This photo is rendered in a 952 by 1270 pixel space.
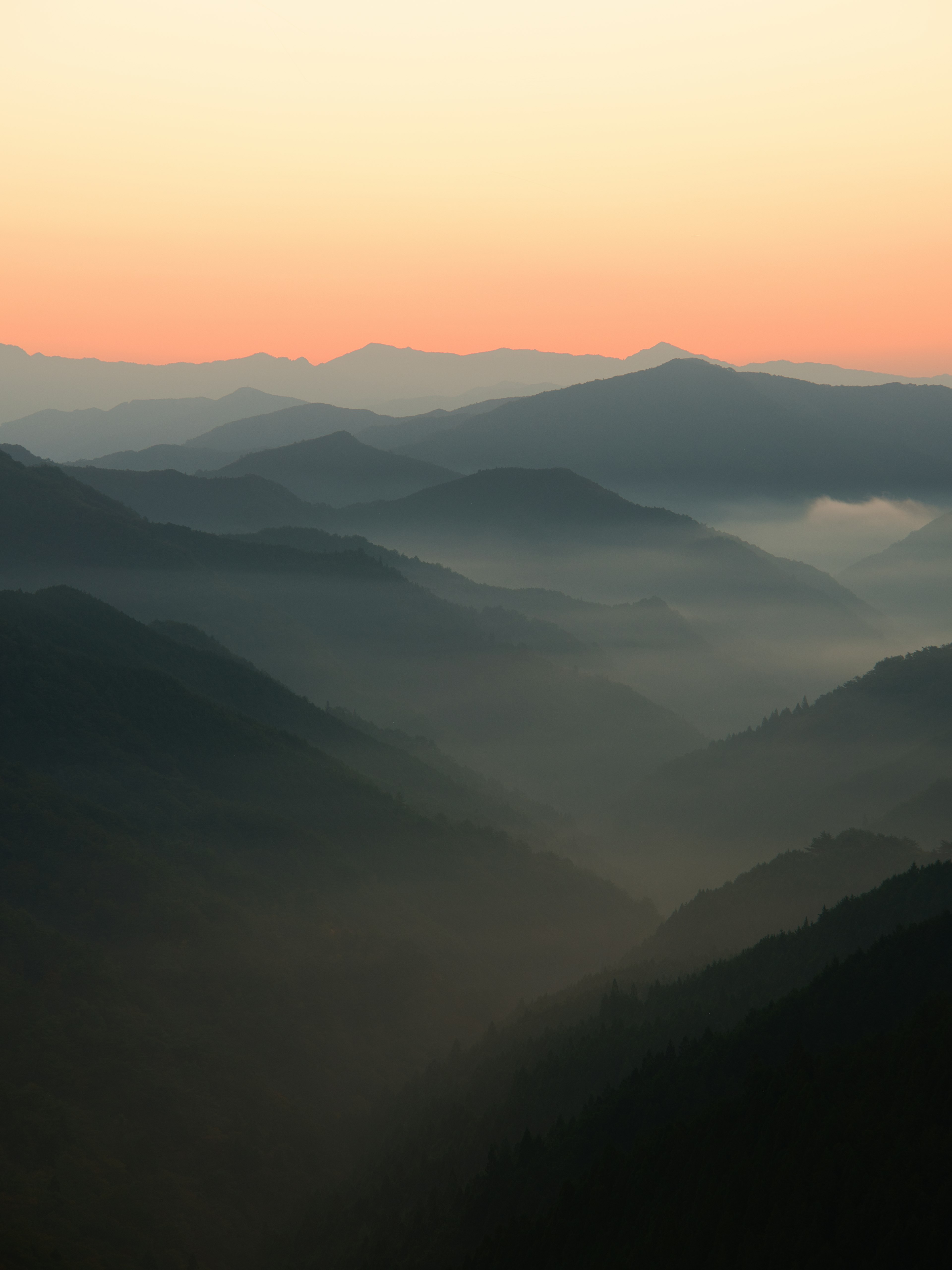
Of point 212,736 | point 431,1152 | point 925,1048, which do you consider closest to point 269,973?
point 431,1152

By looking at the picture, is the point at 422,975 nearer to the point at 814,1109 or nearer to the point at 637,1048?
the point at 637,1048

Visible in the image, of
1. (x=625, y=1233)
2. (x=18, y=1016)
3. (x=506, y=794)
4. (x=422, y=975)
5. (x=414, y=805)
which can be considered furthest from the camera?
(x=506, y=794)

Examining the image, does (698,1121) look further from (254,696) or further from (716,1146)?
(254,696)

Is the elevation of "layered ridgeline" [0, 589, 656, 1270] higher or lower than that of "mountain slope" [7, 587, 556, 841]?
lower

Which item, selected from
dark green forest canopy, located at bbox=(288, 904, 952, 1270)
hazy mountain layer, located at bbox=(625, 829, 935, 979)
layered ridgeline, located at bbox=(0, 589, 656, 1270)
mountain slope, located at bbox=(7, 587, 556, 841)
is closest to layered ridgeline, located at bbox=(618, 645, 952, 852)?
mountain slope, located at bbox=(7, 587, 556, 841)

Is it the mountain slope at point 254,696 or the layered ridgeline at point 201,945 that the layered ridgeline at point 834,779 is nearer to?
the mountain slope at point 254,696

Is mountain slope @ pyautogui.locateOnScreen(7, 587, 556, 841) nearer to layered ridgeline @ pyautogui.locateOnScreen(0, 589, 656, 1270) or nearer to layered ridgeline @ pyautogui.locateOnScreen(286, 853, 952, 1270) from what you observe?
layered ridgeline @ pyautogui.locateOnScreen(0, 589, 656, 1270)
